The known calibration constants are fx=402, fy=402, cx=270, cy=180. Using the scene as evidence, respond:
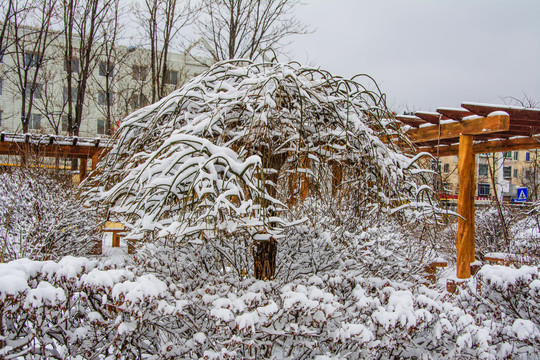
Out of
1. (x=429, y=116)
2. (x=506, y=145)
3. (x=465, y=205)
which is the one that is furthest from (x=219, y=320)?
(x=506, y=145)

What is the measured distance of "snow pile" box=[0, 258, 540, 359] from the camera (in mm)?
2482

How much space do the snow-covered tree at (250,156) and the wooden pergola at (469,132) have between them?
2.86 metres

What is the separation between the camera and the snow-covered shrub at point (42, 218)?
23.4ft

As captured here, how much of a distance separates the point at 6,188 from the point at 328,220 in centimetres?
639

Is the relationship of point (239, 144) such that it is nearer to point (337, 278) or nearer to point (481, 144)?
point (337, 278)

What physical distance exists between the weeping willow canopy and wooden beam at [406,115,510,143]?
2.12m

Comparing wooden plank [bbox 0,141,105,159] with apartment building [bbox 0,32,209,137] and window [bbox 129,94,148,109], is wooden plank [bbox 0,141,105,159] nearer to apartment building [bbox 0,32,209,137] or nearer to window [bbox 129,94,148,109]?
apartment building [bbox 0,32,209,137]

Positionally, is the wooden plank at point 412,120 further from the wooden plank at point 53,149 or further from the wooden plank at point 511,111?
the wooden plank at point 53,149

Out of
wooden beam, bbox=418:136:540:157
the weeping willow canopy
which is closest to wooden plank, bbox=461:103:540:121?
wooden beam, bbox=418:136:540:157

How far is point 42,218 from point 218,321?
6.10 metres

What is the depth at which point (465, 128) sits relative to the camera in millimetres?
6570

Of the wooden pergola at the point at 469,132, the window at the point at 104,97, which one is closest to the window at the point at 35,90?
the window at the point at 104,97

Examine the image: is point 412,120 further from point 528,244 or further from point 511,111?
point 528,244

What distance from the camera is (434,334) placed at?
2.91 metres
